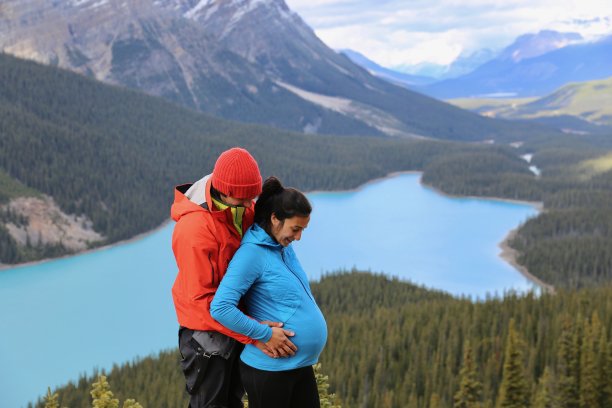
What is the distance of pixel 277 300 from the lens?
8.96m

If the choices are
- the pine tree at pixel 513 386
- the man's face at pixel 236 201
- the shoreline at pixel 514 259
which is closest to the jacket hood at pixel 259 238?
the man's face at pixel 236 201

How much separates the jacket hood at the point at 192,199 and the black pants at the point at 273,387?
2.02 meters

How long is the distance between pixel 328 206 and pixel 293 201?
570 ft

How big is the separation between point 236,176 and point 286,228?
89 cm

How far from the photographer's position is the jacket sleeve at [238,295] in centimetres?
854

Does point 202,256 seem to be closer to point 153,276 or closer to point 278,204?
point 278,204

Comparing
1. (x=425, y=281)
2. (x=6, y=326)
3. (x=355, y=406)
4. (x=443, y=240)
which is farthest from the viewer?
(x=443, y=240)

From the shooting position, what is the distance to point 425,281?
115 m

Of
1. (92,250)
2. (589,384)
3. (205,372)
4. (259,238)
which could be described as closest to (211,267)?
(259,238)

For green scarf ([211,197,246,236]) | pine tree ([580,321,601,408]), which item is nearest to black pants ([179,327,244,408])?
green scarf ([211,197,246,236])

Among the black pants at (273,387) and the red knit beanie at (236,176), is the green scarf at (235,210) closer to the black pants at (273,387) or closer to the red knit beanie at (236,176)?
the red knit beanie at (236,176)

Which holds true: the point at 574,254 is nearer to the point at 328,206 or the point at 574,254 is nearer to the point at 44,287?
the point at 328,206

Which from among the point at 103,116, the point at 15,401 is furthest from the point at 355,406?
the point at 103,116

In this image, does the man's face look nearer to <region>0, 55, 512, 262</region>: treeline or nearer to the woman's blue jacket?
the woman's blue jacket
